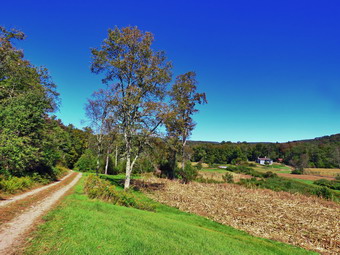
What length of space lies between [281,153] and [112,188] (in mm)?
A: 149757

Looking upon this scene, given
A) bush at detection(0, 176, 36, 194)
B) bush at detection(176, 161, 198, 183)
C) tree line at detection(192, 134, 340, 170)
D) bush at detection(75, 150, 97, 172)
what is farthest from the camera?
tree line at detection(192, 134, 340, 170)

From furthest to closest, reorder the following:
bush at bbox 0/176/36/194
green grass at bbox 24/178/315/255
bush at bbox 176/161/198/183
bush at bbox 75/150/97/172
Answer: bush at bbox 75/150/97/172 → bush at bbox 176/161/198/183 → bush at bbox 0/176/36/194 → green grass at bbox 24/178/315/255

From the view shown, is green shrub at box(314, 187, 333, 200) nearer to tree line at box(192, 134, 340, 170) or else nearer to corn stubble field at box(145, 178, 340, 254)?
corn stubble field at box(145, 178, 340, 254)

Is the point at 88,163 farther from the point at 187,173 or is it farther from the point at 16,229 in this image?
the point at 16,229

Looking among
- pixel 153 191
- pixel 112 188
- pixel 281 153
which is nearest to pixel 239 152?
pixel 281 153

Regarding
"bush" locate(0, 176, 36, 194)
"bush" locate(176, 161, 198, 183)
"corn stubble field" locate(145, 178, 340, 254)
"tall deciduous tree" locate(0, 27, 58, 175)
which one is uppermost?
"tall deciduous tree" locate(0, 27, 58, 175)

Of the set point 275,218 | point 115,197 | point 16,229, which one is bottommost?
point 275,218

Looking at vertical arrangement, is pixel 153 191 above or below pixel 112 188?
below

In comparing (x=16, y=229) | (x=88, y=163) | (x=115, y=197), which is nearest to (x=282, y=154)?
(x=88, y=163)

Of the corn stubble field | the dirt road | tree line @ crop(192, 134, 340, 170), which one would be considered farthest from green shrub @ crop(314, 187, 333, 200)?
tree line @ crop(192, 134, 340, 170)

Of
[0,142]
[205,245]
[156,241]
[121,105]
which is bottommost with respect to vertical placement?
[205,245]

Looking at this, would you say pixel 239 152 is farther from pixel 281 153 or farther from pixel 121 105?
pixel 121 105

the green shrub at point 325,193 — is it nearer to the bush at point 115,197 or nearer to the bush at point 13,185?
the bush at point 115,197

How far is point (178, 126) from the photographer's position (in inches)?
706
